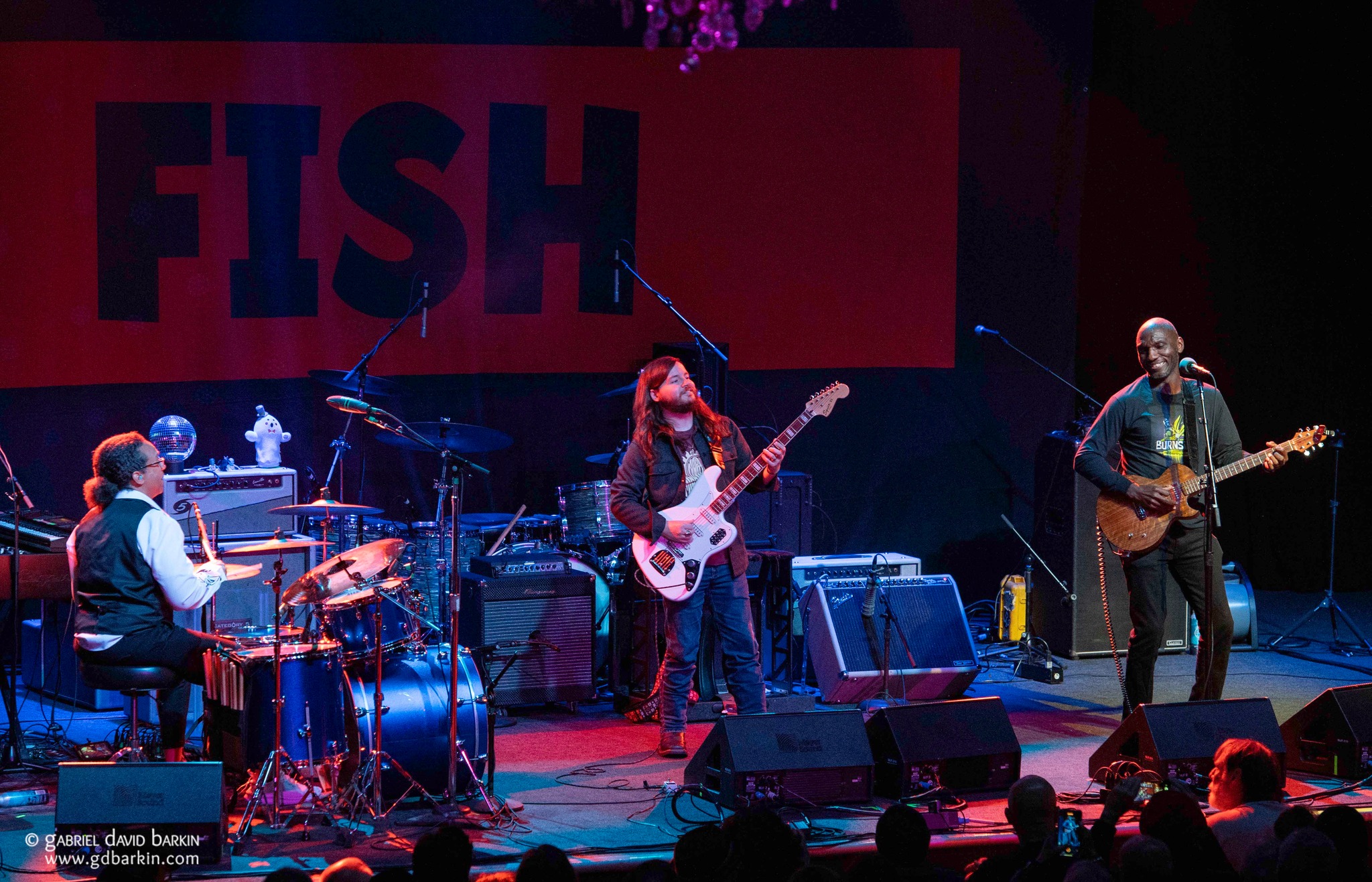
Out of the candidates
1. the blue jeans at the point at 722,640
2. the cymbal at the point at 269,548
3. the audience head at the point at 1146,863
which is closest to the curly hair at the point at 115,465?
the cymbal at the point at 269,548

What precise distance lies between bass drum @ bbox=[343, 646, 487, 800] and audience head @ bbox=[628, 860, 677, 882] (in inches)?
110

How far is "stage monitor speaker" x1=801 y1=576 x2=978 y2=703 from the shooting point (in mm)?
8820

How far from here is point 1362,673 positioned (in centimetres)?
966

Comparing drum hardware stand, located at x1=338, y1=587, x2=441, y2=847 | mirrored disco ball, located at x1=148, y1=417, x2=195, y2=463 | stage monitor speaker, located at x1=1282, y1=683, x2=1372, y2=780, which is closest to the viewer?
drum hardware stand, located at x1=338, y1=587, x2=441, y2=847

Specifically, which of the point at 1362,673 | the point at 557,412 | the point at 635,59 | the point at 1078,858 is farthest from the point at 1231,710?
the point at 635,59

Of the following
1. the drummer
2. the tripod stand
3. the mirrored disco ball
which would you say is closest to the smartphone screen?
the drummer

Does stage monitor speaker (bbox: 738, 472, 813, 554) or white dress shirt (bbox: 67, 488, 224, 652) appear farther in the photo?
stage monitor speaker (bbox: 738, 472, 813, 554)

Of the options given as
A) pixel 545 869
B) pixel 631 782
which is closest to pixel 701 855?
pixel 545 869

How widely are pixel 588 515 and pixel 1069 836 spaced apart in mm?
5148

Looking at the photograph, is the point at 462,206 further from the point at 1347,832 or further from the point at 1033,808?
the point at 1347,832

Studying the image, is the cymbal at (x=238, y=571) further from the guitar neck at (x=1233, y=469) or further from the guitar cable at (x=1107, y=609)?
the guitar neck at (x=1233, y=469)

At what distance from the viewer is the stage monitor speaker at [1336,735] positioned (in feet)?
22.9

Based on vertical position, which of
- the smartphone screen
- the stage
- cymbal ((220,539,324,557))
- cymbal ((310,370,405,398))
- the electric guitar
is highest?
cymbal ((310,370,405,398))

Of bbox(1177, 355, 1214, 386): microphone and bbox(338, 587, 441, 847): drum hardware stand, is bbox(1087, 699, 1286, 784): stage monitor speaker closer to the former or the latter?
bbox(1177, 355, 1214, 386): microphone
